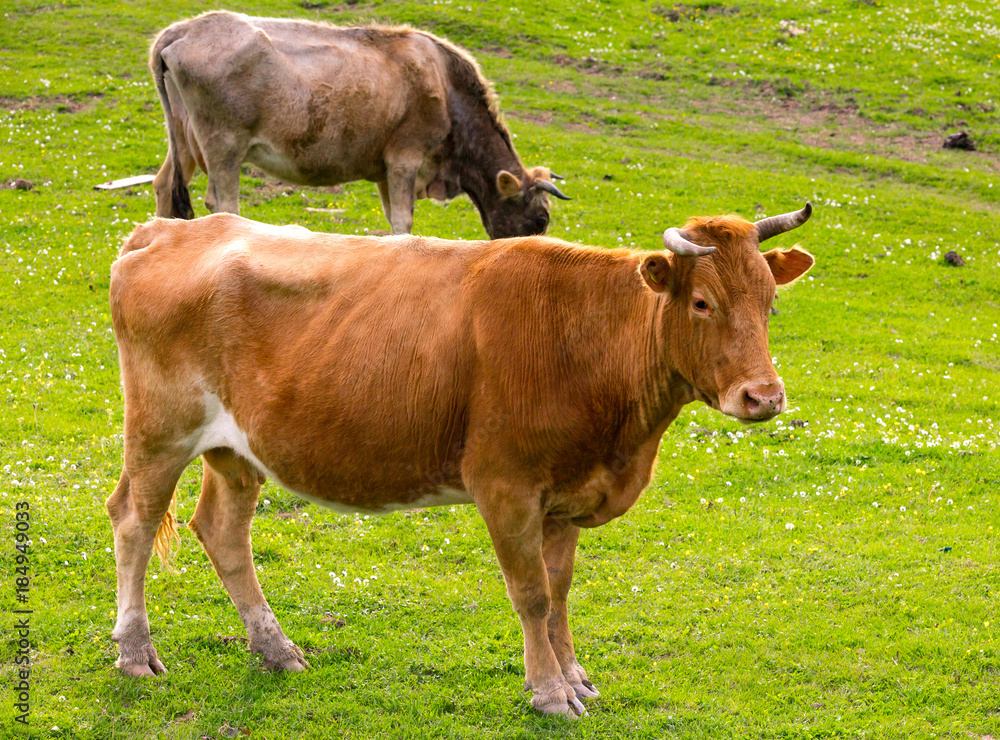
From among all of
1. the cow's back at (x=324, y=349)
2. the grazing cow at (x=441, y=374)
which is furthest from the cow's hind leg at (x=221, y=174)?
the cow's back at (x=324, y=349)

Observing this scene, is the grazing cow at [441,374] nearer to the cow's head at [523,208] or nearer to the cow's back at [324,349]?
the cow's back at [324,349]

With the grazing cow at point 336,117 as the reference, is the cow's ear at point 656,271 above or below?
above

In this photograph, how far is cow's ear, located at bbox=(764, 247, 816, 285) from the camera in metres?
6.38

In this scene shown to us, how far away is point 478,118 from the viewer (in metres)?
15.1

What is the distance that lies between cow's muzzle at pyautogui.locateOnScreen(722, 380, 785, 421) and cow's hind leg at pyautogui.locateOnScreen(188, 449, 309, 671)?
3.60m

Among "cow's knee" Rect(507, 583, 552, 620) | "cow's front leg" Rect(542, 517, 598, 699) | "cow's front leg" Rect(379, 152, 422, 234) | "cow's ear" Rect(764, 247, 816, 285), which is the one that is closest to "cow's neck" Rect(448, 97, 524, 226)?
"cow's front leg" Rect(379, 152, 422, 234)

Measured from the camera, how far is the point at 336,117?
13930 mm

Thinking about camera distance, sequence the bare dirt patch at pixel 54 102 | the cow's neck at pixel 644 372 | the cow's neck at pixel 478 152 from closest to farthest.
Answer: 1. the cow's neck at pixel 644 372
2. the cow's neck at pixel 478 152
3. the bare dirt patch at pixel 54 102

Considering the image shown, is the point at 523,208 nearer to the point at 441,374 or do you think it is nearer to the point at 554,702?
the point at 441,374

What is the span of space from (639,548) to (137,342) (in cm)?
494

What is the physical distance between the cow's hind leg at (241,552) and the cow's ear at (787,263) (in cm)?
396

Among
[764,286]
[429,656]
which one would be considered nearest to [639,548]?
[429,656]

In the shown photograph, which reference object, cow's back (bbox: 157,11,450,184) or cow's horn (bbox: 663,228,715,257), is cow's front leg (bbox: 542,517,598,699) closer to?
cow's horn (bbox: 663,228,715,257)

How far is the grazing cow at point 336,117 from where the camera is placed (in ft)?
43.6
